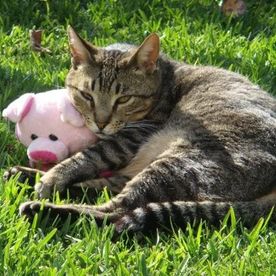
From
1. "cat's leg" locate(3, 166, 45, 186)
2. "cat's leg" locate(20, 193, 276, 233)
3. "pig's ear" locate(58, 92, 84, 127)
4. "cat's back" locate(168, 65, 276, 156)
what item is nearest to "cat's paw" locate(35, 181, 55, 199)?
"cat's leg" locate(3, 166, 45, 186)

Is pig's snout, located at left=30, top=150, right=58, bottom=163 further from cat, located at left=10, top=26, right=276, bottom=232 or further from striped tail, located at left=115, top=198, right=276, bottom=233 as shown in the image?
striped tail, located at left=115, top=198, right=276, bottom=233

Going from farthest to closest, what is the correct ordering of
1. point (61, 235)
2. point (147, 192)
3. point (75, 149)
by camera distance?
point (75, 149), point (147, 192), point (61, 235)

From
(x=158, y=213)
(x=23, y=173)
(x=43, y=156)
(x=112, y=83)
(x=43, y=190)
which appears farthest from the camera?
(x=112, y=83)

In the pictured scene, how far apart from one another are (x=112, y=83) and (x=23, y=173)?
781 mm

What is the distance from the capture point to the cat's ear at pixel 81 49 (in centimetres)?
448

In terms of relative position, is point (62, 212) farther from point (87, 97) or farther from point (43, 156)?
point (87, 97)

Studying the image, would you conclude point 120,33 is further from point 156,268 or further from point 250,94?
point 156,268

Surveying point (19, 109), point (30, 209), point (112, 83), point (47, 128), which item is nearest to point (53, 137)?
point (47, 128)

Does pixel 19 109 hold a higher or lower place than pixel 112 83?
lower

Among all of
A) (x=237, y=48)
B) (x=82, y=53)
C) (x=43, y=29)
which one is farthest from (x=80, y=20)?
(x=82, y=53)

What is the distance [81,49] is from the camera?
178 inches

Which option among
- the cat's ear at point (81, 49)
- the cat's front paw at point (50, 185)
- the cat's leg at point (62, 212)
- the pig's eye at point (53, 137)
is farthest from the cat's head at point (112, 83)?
the cat's leg at point (62, 212)

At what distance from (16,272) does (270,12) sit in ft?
14.3

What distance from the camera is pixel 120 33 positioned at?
20.4 ft
